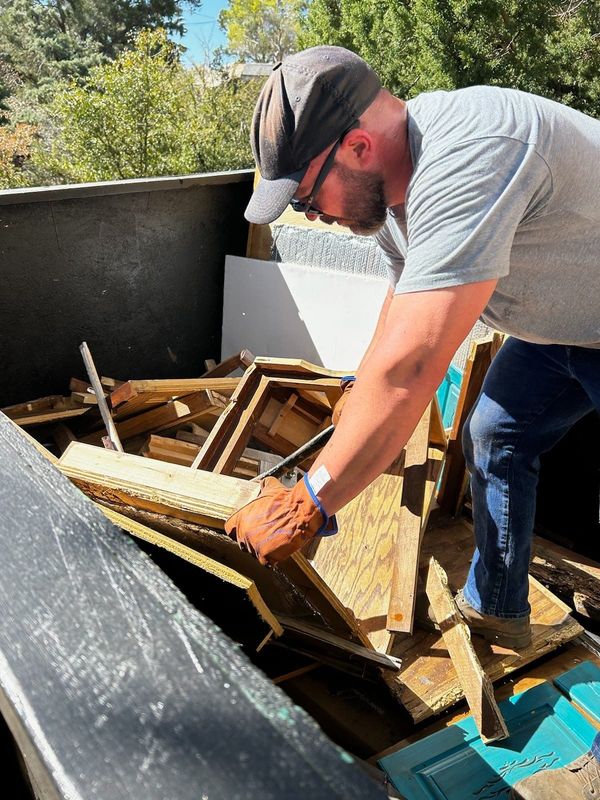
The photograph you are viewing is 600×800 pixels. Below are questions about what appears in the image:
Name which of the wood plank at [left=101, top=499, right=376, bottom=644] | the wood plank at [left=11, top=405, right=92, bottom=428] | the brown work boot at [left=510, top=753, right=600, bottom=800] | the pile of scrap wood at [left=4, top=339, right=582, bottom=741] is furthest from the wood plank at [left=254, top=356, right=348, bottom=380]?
the brown work boot at [left=510, top=753, right=600, bottom=800]

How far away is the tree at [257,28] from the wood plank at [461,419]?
44.9 m

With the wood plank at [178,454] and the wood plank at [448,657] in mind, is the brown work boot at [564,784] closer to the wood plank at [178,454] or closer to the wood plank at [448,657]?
the wood plank at [448,657]

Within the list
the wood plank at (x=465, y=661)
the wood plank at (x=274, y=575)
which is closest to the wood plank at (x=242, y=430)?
the wood plank at (x=274, y=575)

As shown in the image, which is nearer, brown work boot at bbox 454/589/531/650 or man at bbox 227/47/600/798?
man at bbox 227/47/600/798

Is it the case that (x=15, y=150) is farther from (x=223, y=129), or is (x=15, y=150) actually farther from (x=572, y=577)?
(x=572, y=577)

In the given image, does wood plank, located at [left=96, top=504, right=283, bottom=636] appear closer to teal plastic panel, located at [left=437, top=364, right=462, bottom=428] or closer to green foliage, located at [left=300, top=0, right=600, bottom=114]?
teal plastic panel, located at [left=437, top=364, right=462, bottom=428]

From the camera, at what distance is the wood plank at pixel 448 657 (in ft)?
6.68

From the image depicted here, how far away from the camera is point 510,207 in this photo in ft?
4.45

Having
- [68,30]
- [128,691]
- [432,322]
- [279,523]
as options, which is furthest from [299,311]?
[68,30]

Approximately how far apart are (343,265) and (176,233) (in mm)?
1043

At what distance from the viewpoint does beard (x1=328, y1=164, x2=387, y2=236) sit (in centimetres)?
160

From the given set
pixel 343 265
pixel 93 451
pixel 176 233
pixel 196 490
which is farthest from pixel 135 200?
pixel 196 490

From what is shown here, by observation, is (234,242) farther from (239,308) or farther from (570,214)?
(570,214)

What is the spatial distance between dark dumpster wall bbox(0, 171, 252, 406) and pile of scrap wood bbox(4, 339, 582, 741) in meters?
0.28
